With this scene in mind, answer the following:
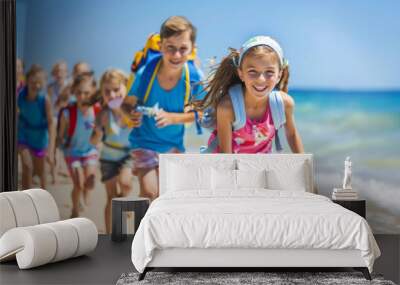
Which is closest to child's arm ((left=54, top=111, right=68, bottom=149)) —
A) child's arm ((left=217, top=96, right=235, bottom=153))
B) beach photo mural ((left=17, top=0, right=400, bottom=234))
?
beach photo mural ((left=17, top=0, right=400, bottom=234))

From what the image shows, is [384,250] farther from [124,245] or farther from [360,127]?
[124,245]

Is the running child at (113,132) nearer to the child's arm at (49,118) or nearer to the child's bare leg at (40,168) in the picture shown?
the child's arm at (49,118)

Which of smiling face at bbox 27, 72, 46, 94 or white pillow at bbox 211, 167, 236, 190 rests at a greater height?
smiling face at bbox 27, 72, 46, 94

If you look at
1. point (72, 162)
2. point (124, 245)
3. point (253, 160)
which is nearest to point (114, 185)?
point (72, 162)

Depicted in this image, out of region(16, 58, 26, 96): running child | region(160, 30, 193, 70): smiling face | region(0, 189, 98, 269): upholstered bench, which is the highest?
region(160, 30, 193, 70): smiling face

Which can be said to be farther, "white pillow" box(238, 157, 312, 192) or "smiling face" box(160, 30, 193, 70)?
"smiling face" box(160, 30, 193, 70)

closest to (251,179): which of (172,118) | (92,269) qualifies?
(172,118)

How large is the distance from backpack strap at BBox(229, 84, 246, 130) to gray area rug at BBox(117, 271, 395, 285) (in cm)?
259

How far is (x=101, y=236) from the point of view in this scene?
732 centimetres

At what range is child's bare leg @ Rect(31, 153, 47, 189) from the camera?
760 cm

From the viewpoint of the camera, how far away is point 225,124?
24.5ft

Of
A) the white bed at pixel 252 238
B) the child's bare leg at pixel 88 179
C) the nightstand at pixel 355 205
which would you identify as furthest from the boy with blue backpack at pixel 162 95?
the white bed at pixel 252 238

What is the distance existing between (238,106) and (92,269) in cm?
284

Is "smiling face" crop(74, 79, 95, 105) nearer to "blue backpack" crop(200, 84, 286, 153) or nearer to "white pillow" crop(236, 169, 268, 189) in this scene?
"blue backpack" crop(200, 84, 286, 153)
